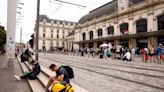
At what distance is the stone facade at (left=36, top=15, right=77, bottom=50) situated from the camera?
89938 mm

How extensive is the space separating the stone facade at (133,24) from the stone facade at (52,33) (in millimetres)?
46954

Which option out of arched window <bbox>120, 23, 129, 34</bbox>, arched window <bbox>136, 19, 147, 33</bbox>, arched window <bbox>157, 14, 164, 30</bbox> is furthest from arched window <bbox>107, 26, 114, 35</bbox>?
arched window <bbox>157, 14, 164, 30</bbox>

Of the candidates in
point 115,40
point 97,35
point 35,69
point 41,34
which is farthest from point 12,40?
point 41,34

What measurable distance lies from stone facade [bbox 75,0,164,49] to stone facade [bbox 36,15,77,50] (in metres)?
47.0

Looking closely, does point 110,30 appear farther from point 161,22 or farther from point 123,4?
point 161,22

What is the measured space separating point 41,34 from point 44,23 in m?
5.72

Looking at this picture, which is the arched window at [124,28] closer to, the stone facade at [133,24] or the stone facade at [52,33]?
the stone facade at [133,24]

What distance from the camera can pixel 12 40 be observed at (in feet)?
47.7

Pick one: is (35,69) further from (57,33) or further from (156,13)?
Result: (57,33)

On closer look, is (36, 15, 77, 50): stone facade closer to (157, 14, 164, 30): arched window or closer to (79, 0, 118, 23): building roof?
(79, 0, 118, 23): building roof

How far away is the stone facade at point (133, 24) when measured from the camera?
28.7 m

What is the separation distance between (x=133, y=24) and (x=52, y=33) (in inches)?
2512

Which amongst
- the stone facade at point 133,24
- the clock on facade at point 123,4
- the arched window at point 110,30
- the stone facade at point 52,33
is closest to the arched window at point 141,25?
the stone facade at point 133,24

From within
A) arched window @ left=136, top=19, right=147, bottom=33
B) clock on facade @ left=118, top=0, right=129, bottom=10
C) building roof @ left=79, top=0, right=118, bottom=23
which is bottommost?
arched window @ left=136, top=19, right=147, bottom=33
